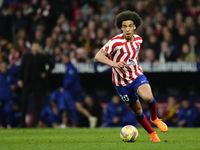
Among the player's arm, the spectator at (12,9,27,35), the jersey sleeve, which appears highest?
the spectator at (12,9,27,35)

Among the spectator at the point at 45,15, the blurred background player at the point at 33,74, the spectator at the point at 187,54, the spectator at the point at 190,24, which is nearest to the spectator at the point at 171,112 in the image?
the spectator at the point at 187,54

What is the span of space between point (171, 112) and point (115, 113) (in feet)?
5.84

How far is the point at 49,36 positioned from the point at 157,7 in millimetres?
4095

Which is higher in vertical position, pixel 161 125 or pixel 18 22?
pixel 18 22

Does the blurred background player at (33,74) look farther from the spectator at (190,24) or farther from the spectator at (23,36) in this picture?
the spectator at (190,24)

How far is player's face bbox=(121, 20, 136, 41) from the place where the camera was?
23.9 ft

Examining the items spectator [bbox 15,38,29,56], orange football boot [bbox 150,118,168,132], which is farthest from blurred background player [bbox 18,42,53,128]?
orange football boot [bbox 150,118,168,132]

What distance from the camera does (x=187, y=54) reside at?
13117mm

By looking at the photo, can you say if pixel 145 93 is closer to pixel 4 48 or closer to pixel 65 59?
pixel 65 59

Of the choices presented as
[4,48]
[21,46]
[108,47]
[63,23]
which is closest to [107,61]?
[108,47]

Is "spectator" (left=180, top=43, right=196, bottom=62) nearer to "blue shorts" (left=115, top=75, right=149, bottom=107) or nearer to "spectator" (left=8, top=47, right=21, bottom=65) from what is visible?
"spectator" (left=8, top=47, right=21, bottom=65)

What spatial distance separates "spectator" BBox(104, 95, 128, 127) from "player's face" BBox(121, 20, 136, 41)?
6.62 metres

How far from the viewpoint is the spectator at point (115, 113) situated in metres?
13.9

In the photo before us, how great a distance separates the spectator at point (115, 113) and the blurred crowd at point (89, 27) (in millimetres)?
1545
